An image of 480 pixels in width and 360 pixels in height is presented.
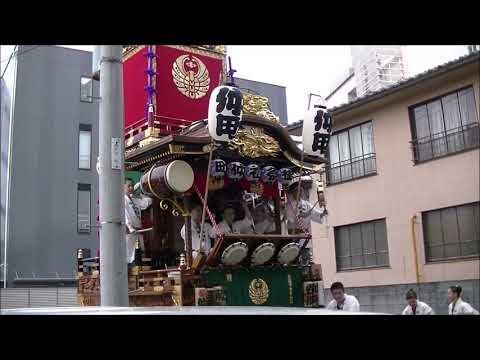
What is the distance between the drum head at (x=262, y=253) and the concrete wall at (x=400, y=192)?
737 centimetres

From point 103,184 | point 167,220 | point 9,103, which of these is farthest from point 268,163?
point 9,103

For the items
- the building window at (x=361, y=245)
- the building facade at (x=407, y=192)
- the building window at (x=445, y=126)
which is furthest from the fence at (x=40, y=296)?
the building window at (x=445, y=126)

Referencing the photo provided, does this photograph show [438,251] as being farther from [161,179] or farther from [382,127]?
[161,179]

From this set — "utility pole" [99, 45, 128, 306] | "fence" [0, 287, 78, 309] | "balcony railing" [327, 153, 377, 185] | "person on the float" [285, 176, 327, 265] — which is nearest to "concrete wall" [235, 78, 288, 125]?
"person on the float" [285, 176, 327, 265]

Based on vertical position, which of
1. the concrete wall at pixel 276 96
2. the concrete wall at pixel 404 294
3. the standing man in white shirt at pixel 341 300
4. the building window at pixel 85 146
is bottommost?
the concrete wall at pixel 404 294

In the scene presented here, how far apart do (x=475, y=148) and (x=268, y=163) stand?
7.16 metres

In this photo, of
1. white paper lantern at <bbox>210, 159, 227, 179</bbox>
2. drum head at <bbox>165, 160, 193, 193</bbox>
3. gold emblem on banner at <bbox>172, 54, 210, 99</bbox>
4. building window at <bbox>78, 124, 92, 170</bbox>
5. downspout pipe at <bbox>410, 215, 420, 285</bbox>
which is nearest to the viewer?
drum head at <bbox>165, 160, 193, 193</bbox>

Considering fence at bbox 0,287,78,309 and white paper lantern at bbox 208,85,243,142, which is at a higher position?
white paper lantern at bbox 208,85,243,142

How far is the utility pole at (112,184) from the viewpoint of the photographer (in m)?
5.02

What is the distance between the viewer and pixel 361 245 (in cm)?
1495

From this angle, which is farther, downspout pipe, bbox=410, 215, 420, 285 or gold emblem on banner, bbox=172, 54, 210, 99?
downspout pipe, bbox=410, 215, 420, 285

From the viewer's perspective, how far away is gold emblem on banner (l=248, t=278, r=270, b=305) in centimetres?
687

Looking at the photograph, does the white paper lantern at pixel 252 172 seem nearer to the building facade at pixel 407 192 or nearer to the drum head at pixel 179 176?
the drum head at pixel 179 176

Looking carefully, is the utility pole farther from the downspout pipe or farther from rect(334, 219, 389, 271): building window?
rect(334, 219, 389, 271): building window
